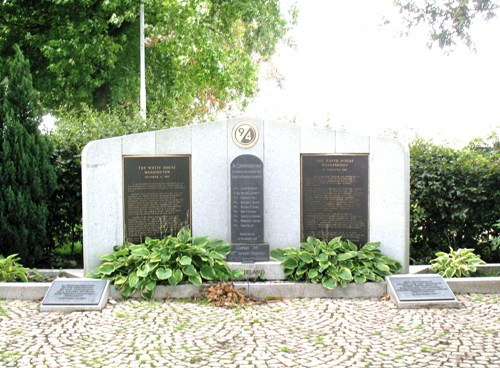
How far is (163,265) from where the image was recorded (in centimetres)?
725

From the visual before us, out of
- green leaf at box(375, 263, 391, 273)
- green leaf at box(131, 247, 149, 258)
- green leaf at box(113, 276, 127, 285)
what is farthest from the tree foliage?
green leaf at box(113, 276, 127, 285)

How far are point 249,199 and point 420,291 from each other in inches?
106

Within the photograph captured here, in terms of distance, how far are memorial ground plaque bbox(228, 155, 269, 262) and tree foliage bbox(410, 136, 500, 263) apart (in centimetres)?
313

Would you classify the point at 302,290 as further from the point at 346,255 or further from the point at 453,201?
the point at 453,201

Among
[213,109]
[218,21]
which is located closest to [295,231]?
[218,21]

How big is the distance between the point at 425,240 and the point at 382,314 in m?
3.57

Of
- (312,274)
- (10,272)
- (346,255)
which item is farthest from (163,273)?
(346,255)

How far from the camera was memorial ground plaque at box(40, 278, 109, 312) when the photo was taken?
6.66m

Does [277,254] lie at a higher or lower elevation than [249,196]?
lower

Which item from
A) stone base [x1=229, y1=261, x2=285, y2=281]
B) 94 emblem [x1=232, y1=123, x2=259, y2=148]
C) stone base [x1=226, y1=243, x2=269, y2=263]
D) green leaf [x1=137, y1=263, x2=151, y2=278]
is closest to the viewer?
green leaf [x1=137, y1=263, x2=151, y2=278]

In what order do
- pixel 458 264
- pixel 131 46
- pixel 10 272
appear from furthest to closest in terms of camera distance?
1. pixel 131 46
2. pixel 458 264
3. pixel 10 272

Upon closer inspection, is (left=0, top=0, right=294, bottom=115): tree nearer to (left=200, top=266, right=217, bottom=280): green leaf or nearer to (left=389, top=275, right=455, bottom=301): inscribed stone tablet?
(left=200, top=266, right=217, bottom=280): green leaf

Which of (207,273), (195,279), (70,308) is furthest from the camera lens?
(207,273)

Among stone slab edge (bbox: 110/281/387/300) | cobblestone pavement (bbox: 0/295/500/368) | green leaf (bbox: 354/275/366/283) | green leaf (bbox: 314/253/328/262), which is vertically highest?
green leaf (bbox: 314/253/328/262)
